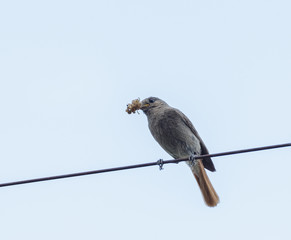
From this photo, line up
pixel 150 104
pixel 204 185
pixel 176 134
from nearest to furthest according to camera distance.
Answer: pixel 204 185 → pixel 176 134 → pixel 150 104

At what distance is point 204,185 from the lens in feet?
26.9

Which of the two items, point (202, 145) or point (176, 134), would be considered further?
point (202, 145)

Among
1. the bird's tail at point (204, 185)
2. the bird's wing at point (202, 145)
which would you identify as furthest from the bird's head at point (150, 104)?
the bird's tail at point (204, 185)

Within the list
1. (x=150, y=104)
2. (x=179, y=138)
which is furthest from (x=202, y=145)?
(x=150, y=104)

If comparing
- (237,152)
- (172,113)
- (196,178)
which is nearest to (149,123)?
(172,113)

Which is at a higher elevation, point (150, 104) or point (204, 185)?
point (150, 104)

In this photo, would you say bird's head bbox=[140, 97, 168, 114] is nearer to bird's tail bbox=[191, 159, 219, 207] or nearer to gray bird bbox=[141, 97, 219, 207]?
gray bird bbox=[141, 97, 219, 207]

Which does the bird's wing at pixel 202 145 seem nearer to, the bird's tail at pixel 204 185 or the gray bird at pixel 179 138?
the gray bird at pixel 179 138

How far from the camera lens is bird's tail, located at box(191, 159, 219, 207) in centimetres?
800

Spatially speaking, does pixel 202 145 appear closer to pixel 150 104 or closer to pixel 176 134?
pixel 176 134

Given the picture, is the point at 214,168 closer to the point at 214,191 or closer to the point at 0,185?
the point at 214,191

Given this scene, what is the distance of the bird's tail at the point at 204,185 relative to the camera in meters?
8.00

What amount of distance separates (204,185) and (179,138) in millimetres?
891

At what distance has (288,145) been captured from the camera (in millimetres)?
4742
